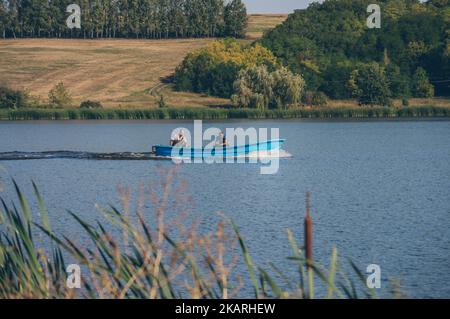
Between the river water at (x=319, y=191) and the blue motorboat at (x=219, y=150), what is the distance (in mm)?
627

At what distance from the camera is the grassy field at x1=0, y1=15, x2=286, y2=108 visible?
11726cm

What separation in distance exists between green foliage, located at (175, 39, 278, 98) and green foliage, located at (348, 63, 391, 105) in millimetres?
9577

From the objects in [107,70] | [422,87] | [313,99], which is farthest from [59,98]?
[422,87]

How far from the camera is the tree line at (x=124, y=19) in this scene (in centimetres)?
15512

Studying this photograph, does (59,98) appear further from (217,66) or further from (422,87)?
(422,87)

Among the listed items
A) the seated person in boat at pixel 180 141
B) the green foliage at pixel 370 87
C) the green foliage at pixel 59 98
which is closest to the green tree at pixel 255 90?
the green foliage at pixel 370 87

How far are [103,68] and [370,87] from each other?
130 ft

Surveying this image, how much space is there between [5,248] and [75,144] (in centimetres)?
5542

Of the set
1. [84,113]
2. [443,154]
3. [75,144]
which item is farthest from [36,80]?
[443,154]

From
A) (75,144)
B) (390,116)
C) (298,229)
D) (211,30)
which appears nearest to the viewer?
(298,229)

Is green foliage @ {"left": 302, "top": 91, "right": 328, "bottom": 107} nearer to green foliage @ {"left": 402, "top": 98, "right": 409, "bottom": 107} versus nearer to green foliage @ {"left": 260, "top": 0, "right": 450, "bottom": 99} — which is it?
green foliage @ {"left": 260, "top": 0, "right": 450, "bottom": 99}

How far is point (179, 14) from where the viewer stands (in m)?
160

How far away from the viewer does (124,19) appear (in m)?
159
